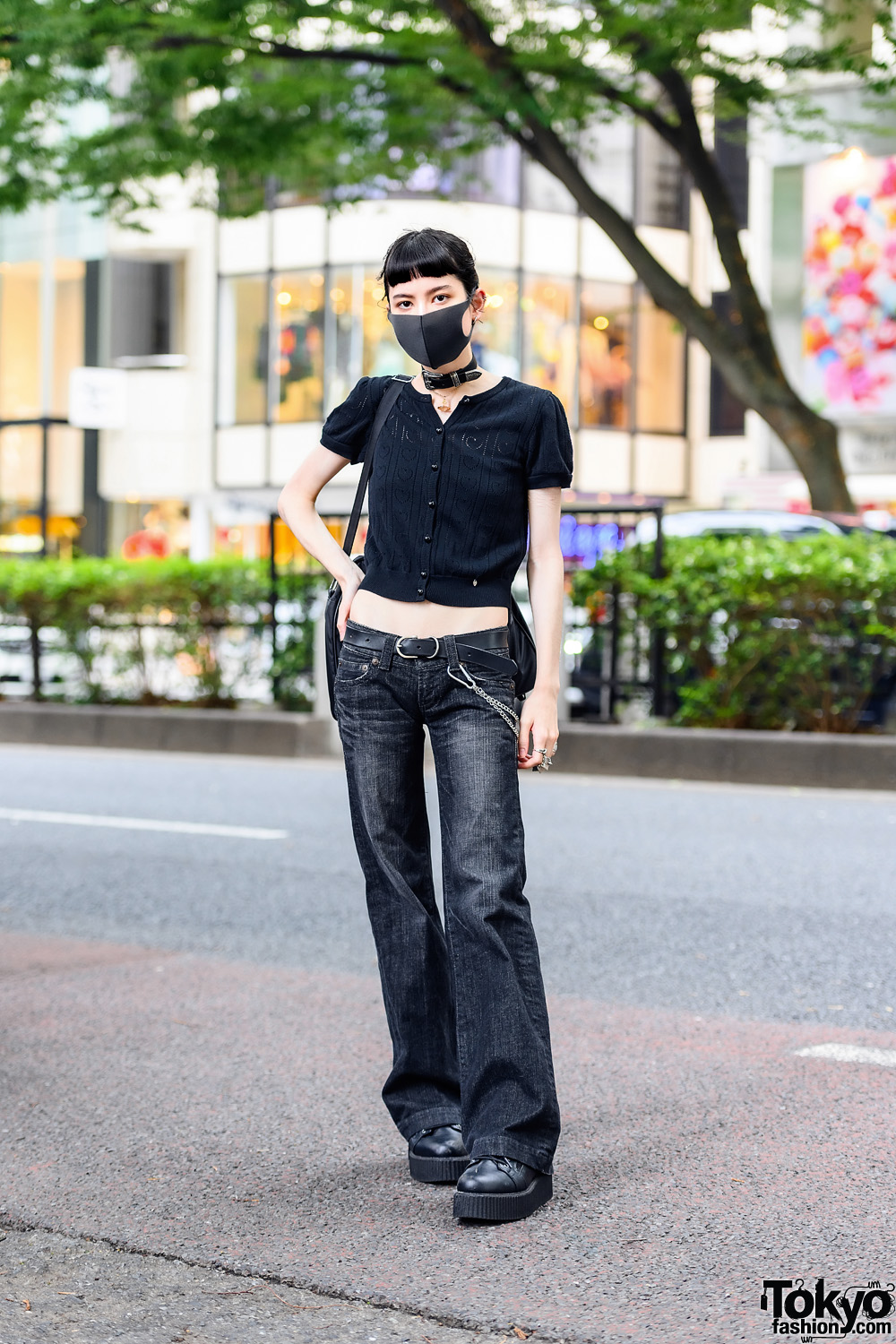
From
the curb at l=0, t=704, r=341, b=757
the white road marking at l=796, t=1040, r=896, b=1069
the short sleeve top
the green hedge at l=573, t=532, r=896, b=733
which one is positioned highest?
the short sleeve top

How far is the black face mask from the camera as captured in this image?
3.49m

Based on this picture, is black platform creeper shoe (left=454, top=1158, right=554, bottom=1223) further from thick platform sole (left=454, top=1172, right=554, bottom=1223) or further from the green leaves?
the green leaves

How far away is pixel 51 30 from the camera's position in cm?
1265

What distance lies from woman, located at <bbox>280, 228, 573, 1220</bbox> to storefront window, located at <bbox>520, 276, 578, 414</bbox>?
96.9 feet

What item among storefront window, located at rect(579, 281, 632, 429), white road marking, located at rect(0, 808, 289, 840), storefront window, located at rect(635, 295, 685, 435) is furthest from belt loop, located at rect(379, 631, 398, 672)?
storefront window, located at rect(635, 295, 685, 435)

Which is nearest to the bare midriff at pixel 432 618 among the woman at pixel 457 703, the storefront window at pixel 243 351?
the woman at pixel 457 703

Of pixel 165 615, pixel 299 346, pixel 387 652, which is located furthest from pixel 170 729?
pixel 299 346

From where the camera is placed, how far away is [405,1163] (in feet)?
12.6

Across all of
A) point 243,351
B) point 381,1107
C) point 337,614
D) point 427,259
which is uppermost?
point 243,351

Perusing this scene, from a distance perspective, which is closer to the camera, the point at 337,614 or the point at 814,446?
the point at 337,614

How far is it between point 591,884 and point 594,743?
455 cm

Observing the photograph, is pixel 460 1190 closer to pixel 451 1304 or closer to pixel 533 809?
pixel 451 1304

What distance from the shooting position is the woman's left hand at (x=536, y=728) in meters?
3.56

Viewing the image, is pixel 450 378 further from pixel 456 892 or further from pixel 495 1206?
pixel 495 1206
